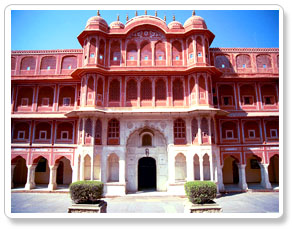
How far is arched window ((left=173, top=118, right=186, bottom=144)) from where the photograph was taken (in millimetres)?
14480

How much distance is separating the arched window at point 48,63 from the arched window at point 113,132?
24.7ft

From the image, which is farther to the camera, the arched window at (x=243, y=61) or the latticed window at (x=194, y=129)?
the arched window at (x=243, y=61)

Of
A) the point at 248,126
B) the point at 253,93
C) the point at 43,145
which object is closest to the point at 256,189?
the point at 248,126

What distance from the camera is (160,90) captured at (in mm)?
15016

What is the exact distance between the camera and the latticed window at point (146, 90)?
14.9 m

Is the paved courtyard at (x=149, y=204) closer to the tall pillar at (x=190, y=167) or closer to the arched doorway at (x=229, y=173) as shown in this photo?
the tall pillar at (x=190, y=167)

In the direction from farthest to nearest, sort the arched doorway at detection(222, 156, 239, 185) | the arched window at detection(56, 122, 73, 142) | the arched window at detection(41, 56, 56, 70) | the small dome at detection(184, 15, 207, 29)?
the arched doorway at detection(222, 156, 239, 185), the arched window at detection(41, 56, 56, 70), the arched window at detection(56, 122, 73, 142), the small dome at detection(184, 15, 207, 29)

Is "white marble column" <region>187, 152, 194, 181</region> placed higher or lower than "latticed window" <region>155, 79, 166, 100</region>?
lower

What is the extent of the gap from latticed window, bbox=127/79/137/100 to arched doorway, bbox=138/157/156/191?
4878 mm

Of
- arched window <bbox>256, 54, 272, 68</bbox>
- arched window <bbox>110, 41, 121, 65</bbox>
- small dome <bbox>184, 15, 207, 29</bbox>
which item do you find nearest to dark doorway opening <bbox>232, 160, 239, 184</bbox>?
arched window <bbox>256, 54, 272, 68</bbox>

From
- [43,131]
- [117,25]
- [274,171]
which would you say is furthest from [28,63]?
[274,171]

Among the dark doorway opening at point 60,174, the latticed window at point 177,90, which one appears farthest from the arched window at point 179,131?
the dark doorway opening at point 60,174

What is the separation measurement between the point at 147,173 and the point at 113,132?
13.8 ft

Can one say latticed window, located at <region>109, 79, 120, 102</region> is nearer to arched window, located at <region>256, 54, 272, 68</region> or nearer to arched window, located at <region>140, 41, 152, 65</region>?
arched window, located at <region>140, 41, 152, 65</region>
